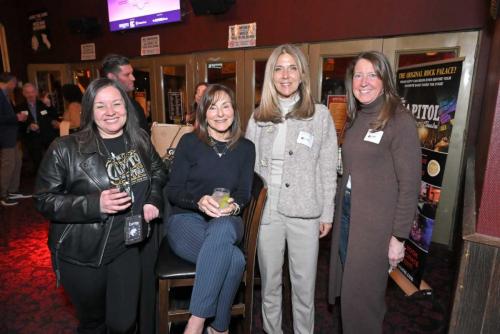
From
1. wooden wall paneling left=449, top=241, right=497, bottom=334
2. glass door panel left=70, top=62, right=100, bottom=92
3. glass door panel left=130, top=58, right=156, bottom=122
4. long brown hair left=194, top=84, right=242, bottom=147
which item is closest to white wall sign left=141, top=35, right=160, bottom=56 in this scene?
glass door panel left=130, top=58, right=156, bottom=122

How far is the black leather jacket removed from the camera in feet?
4.68

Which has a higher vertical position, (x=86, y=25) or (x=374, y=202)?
(x=86, y=25)

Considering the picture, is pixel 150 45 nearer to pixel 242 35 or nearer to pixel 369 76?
pixel 242 35

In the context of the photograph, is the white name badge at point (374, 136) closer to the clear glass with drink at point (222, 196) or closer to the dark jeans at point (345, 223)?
the dark jeans at point (345, 223)

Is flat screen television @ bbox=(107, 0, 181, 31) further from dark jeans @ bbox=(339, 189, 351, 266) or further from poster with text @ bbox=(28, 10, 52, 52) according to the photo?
dark jeans @ bbox=(339, 189, 351, 266)

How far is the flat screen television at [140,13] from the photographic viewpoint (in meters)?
5.03

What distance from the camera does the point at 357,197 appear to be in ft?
5.40

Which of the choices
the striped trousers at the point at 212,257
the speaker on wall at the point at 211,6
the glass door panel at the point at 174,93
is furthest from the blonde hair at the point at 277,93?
the glass door panel at the point at 174,93

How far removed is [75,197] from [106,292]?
0.52m

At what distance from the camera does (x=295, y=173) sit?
1720 mm

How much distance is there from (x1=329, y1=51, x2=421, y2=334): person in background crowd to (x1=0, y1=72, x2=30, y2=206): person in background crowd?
4.77 metres

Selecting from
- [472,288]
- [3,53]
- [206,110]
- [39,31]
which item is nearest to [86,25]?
[39,31]

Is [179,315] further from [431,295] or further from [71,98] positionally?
[71,98]

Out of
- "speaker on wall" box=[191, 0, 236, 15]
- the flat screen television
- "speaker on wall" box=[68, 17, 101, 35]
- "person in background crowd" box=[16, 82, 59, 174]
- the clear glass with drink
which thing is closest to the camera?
the clear glass with drink
